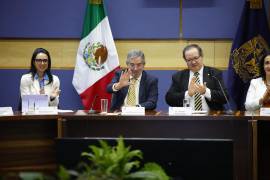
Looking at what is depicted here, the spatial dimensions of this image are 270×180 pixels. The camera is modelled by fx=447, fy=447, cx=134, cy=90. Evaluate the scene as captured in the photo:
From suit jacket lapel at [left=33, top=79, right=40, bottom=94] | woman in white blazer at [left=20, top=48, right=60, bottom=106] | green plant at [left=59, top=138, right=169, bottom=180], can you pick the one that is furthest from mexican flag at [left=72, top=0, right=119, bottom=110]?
green plant at [left=59, top=138, right=169, bottom=180]

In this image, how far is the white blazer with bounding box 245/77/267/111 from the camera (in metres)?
3.78

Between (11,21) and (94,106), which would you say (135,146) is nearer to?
(94,106)

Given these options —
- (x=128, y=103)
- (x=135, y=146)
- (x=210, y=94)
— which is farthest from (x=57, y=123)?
(x=135, y=146)

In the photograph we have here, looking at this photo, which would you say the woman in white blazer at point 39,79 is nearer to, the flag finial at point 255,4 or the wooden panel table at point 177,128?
the wooden panel table at point 177,128

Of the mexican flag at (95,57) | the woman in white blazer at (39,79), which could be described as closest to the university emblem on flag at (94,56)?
the mexican flag at (95,57)

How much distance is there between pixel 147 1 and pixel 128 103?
173cm

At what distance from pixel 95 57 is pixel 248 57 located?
5.62 feet

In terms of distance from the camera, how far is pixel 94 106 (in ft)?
16.7

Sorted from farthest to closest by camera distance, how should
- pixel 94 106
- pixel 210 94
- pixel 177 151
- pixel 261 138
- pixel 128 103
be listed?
pixel 94 106 → pixel 128 103 → pixel 210 94 → pixel 261 138 → pixel 177 151

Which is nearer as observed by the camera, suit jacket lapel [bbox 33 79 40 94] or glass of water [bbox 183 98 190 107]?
glass of water [bbox 183 98 190 107]

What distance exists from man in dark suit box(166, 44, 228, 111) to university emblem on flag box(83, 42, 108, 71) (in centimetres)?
137

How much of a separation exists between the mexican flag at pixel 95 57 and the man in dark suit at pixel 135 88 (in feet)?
3.46

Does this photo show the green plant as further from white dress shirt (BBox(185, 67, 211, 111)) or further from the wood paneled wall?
the wood paneled wall

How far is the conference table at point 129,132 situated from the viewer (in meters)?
3.20
